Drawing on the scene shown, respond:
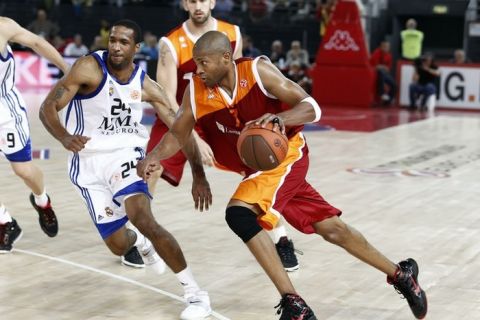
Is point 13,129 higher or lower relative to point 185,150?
lower

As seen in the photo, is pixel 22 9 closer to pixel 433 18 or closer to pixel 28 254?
pixel 433 18

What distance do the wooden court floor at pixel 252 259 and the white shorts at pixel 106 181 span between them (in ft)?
1.55

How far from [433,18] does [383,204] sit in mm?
17444

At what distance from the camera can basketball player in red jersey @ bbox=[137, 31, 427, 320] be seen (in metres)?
5.81

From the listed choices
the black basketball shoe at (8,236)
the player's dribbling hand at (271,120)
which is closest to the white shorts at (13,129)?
the black basketball shoe at (8,236)

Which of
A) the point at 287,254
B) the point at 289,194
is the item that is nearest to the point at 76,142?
the point at 289,194

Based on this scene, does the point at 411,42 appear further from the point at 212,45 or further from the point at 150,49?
the point at 212,45

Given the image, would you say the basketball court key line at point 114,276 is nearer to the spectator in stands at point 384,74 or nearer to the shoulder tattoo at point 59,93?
the shoulder tattoo at point 59,93

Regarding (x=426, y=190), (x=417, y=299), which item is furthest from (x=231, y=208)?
(x=426, y=190)

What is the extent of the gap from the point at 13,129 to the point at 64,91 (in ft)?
5.15

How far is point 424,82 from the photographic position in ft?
70.0

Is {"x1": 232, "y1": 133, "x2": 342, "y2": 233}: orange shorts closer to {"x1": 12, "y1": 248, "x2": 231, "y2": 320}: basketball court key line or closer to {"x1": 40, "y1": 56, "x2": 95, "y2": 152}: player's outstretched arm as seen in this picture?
{"x1": 12, "y1": 248, "x2": 231, "y2": 320}: basketball court key line

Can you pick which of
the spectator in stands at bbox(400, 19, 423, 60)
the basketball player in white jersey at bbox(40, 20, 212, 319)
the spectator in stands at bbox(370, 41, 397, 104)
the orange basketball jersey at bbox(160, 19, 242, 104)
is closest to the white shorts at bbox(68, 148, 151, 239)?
the basketball player in white jersey at bbox(40, 20, 212, 319)

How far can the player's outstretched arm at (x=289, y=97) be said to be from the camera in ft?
19.0
